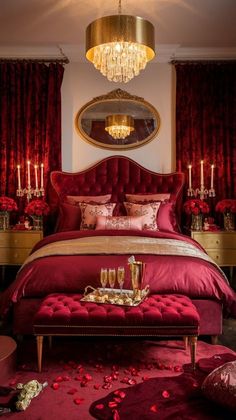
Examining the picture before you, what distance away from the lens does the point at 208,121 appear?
18.0 ft

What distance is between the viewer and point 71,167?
560cm

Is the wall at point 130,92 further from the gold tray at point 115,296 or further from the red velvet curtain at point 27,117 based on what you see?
the gold tray at point 115,296

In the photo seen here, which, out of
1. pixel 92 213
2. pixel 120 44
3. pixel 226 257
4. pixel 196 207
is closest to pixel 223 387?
pixel 120 44

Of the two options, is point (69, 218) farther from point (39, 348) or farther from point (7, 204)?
point (39, 348)

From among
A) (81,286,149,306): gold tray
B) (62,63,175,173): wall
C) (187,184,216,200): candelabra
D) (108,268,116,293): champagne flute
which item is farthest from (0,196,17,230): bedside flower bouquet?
(108,268,116,293): champagne flute

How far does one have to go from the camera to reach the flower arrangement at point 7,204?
16.8 feet

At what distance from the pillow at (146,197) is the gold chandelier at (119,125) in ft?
2.88

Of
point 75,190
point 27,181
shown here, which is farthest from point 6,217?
point 75,190

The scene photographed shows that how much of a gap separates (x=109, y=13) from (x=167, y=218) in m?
2.38

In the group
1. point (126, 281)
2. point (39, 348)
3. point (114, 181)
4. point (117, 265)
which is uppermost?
point (114, 181)

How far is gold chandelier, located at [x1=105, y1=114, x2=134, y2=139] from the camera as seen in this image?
5508 millimetres

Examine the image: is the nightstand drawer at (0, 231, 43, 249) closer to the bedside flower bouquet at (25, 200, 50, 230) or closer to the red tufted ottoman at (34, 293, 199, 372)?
the bedside flower bouquet at (25, 200, 50, 230)

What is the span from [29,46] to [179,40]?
6.39 feet

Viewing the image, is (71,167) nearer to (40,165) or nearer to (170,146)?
(40,165)
